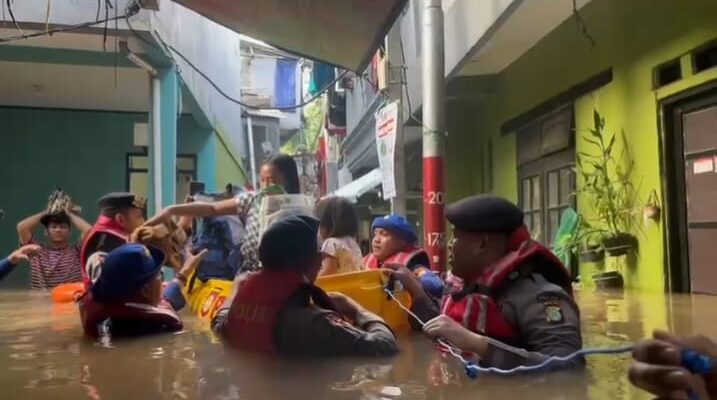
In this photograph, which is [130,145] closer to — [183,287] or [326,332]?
[183,287]

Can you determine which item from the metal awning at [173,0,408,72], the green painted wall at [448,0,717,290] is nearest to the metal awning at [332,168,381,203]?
the green painted wall at [448,0,717,290]

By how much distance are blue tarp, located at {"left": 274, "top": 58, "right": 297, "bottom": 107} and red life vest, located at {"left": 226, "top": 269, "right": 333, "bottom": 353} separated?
25.6m

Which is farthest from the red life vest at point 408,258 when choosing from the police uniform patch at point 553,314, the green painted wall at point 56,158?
the green painted wall at point 56,158

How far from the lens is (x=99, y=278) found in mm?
4590

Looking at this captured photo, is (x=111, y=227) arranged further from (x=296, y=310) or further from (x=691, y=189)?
(x=691, y=189)

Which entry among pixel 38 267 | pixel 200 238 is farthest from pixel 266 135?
pixel 200 238

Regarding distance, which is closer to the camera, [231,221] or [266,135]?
[231,221]

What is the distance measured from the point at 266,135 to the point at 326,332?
26739 mm

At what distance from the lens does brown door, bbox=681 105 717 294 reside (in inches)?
280

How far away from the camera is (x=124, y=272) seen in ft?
14.9

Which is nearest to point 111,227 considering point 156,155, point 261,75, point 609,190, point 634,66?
point 156,155

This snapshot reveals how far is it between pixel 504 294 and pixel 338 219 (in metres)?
2.33

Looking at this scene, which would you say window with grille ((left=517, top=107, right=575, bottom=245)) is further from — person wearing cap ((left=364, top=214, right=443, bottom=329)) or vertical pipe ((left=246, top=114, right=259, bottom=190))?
vertical pipe ((left=246, top=114, right=259, bottom=190))

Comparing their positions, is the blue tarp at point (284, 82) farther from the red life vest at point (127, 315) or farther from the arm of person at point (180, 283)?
the red life vest at point (127, 315)
